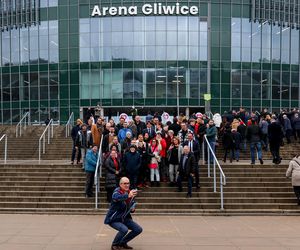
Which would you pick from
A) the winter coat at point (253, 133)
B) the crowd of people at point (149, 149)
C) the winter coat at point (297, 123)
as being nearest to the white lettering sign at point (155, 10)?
the winter coat at point (297, 123)

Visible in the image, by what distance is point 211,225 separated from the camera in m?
11.4

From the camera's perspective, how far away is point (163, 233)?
1020 cm

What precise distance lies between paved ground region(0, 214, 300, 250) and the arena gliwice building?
98.2ft

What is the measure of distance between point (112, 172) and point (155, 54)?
97.9 feet

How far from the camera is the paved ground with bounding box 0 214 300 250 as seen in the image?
8.91m

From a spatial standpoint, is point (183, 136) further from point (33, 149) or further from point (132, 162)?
point (33, 149)

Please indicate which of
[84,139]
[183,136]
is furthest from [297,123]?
[84,139]

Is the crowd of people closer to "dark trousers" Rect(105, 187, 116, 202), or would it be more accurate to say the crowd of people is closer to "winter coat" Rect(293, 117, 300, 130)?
"dark trousers" Rect(105, 187, 116, 202)

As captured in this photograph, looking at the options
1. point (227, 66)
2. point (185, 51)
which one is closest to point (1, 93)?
point (185, 51)

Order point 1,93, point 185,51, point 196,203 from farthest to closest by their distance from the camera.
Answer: point 1,93, point 185,51, point 196,203

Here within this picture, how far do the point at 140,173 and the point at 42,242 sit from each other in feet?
19.3

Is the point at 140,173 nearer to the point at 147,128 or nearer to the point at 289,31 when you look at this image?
the point at 147,128

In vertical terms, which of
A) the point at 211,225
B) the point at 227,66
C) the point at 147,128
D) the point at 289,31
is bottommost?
the point at 211,225

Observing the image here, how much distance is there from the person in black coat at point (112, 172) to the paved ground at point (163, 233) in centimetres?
117
